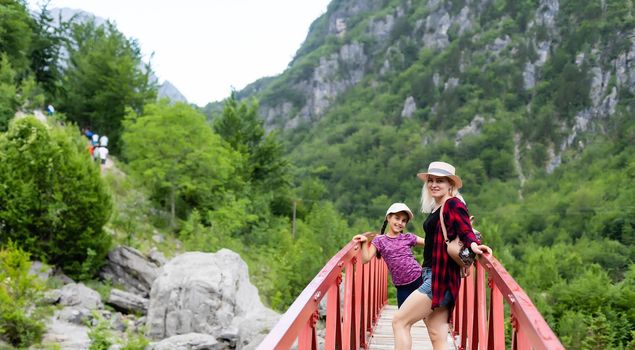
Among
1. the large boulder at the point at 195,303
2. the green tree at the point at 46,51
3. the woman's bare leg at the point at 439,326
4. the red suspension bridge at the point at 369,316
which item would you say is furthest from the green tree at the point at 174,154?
the woman's bare leg at the point at 439,326

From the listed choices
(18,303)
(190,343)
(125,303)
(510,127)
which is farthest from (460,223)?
(510,127)

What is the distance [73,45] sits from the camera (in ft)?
146

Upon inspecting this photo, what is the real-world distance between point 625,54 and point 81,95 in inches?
5120

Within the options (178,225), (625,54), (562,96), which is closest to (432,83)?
(562,96)

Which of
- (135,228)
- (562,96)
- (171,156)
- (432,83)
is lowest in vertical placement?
(135,228)

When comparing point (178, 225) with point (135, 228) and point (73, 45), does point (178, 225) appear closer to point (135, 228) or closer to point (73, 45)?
point (135, 228)

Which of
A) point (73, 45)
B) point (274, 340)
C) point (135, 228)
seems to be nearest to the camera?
point (274, 340)

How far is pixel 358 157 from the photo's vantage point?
525 feet

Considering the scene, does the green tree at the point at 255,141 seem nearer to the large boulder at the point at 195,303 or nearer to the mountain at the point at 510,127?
the large boulder at the point at 195,303

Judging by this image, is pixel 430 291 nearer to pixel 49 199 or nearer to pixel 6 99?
pixel 49 199

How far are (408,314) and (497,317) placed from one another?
2.01 ft

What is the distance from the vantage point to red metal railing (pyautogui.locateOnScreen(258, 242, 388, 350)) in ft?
8.46

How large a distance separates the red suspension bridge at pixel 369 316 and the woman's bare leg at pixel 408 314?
44 cm

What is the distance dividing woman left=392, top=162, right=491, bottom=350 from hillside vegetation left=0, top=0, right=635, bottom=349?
10.8 meters
